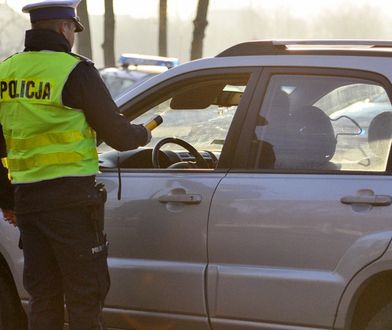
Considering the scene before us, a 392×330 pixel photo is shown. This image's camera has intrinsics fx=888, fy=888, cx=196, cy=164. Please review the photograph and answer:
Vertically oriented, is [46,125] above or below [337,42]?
below

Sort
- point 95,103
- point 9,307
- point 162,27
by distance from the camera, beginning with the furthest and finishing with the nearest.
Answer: point 162,27 → point 9,307 → point 95,103

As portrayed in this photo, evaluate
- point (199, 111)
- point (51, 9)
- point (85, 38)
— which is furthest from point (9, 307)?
point (85, 38)

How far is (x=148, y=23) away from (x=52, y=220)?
5211cm

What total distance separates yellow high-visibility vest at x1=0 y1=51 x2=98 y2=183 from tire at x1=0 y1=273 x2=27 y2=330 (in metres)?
0.95

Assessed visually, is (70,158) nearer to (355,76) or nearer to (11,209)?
(11,209)

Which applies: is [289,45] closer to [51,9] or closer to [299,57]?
[299,57]

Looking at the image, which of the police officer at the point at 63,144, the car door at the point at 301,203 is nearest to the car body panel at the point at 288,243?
the car door at the point at 301,203

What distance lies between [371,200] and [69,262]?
121 centimetres

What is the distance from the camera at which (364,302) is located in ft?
11.7

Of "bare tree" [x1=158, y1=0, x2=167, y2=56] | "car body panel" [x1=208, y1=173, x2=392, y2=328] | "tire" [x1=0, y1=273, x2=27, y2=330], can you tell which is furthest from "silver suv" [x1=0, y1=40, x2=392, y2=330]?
"bare tree" [x1=158, y1=0, x2=167, y2=56]

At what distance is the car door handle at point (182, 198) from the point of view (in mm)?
3766

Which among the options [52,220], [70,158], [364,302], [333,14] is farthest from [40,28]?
[333,14]

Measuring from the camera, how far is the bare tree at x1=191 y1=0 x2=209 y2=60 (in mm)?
20359

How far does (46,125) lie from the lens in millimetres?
3537
